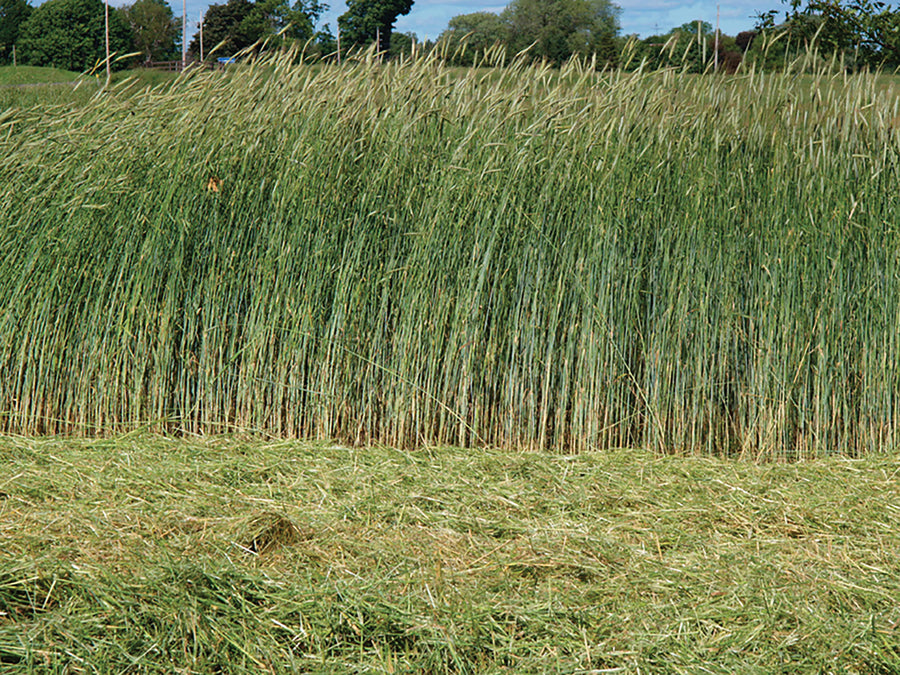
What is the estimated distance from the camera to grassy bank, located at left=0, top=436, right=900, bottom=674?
1637mm

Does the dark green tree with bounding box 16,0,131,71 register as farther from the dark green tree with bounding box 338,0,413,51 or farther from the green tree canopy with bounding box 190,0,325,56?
the dark green tree with bounding box 338,0,413,51

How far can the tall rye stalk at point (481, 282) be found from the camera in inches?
115

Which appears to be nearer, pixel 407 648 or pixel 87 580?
pixel 407 648

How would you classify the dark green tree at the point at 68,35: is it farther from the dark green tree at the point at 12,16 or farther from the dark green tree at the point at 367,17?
the dark green tree at the point at 367,17

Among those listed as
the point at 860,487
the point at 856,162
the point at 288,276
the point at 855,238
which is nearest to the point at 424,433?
the point at 288,276

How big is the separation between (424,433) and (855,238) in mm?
1786

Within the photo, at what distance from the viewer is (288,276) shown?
9.83ft

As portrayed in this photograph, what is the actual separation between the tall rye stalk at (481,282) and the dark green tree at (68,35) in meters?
45.1

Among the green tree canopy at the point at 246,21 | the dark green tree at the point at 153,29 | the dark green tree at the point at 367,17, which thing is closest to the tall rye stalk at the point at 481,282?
the green tree canopy at the point at 246,21

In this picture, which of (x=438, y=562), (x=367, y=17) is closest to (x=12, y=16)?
(x=367, y=17)

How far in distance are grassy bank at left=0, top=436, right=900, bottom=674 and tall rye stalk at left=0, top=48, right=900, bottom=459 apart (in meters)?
0.23

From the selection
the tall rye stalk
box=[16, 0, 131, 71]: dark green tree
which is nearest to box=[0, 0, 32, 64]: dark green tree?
box=[16, 0, 131, 71]: dark green tree

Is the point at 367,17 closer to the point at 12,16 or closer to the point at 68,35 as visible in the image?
the point at 68,35

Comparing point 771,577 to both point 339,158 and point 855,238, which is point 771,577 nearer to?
point 855,238
